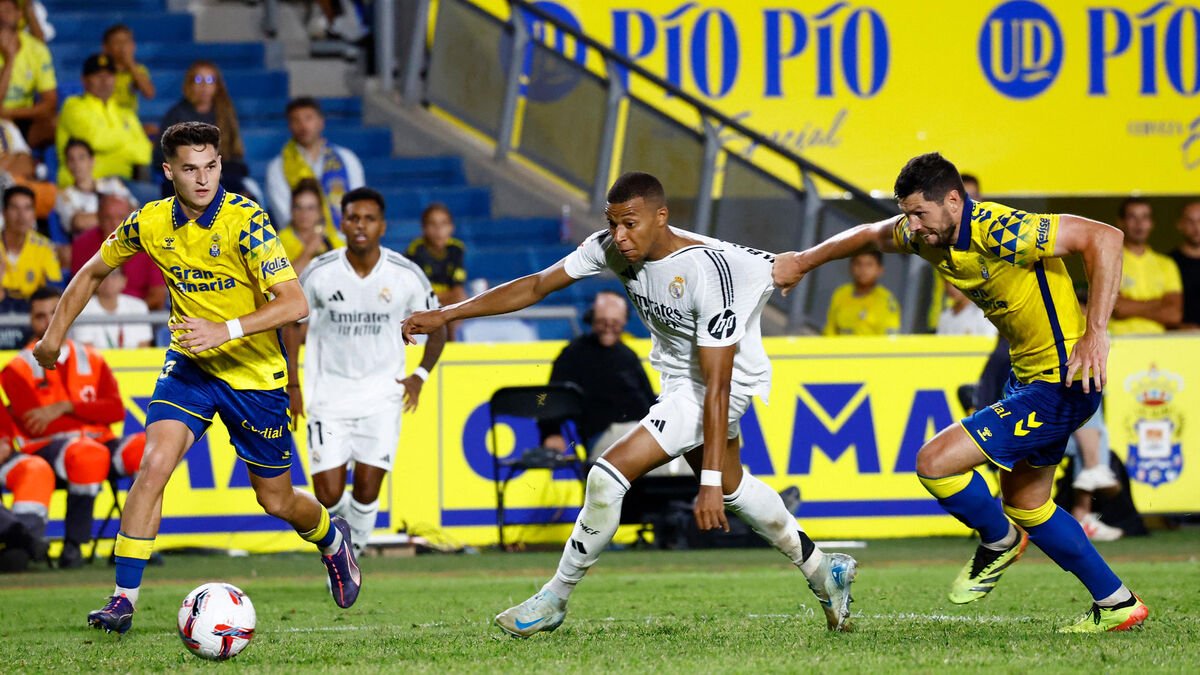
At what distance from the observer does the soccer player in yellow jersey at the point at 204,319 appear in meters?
7.23

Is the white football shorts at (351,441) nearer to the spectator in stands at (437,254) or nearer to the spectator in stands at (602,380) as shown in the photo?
the spectator in stands at (602,380)

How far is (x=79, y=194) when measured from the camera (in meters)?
14.4

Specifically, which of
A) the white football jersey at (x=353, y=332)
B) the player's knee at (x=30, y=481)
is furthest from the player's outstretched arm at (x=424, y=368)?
the player's knee at (x=30, y=481)

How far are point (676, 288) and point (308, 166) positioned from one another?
8.49 m

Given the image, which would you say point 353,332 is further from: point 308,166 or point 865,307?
point 865,307

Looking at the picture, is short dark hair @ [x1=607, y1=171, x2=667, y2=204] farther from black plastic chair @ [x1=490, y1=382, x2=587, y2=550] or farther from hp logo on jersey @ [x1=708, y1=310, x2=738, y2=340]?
black plastic chair @ [x1=490, y1=382, x2=587, y2=550]

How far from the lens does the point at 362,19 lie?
59.8 feet

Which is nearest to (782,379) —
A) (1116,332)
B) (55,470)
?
(1116,332)

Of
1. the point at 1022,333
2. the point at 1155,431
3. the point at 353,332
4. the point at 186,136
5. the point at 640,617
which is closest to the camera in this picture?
the point at 1022,333

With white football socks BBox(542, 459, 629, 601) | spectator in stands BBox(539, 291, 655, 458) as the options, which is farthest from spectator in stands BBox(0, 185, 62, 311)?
white football socks BBox(542, 459, 629, 601)

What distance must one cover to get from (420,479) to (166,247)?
18.1 ft

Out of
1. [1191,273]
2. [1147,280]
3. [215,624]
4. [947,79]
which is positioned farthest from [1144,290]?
[215,624]

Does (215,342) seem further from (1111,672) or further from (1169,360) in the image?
(1169,360)

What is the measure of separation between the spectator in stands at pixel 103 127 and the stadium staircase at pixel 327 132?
69cm
